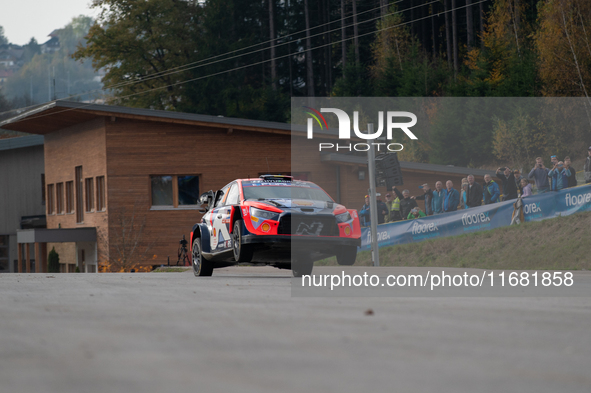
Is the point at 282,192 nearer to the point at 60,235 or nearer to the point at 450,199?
the point at 450,199

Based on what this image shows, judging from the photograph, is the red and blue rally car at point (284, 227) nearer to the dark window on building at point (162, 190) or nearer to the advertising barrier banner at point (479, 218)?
the advertising barrier banner at point (479, 218)

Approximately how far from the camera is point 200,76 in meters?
56.1

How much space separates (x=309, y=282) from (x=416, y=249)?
9.54 m

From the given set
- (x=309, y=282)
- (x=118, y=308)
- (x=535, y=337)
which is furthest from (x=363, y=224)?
(x=535, y=337)

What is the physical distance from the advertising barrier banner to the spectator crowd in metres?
0.16

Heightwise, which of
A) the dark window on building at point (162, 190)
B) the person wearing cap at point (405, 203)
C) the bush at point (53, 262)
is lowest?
the bush at point (53, 262)

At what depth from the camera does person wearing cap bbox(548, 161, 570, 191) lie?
20.0 metres

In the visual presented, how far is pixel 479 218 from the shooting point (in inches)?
861

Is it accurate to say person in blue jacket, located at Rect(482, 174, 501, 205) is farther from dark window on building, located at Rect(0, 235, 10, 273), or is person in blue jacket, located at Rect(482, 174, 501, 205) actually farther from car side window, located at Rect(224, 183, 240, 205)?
dark window on building, located at Rect(0, 235, 10, 273)

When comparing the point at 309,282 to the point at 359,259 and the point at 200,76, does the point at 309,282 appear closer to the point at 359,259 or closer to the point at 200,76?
the point at 359,259

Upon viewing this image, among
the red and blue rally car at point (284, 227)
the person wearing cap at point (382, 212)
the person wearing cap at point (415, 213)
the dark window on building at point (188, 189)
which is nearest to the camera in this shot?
the red and blue rally car at point (284, 227)

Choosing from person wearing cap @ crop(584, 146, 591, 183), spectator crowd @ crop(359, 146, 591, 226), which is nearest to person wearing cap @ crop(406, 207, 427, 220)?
spectator crowd @ crop(359, 146, 591, 226)

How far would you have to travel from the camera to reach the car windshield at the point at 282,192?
1588 cm

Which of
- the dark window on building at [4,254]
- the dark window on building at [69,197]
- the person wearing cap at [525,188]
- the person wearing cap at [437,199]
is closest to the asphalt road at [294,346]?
the person wearing cap at [525,188]
